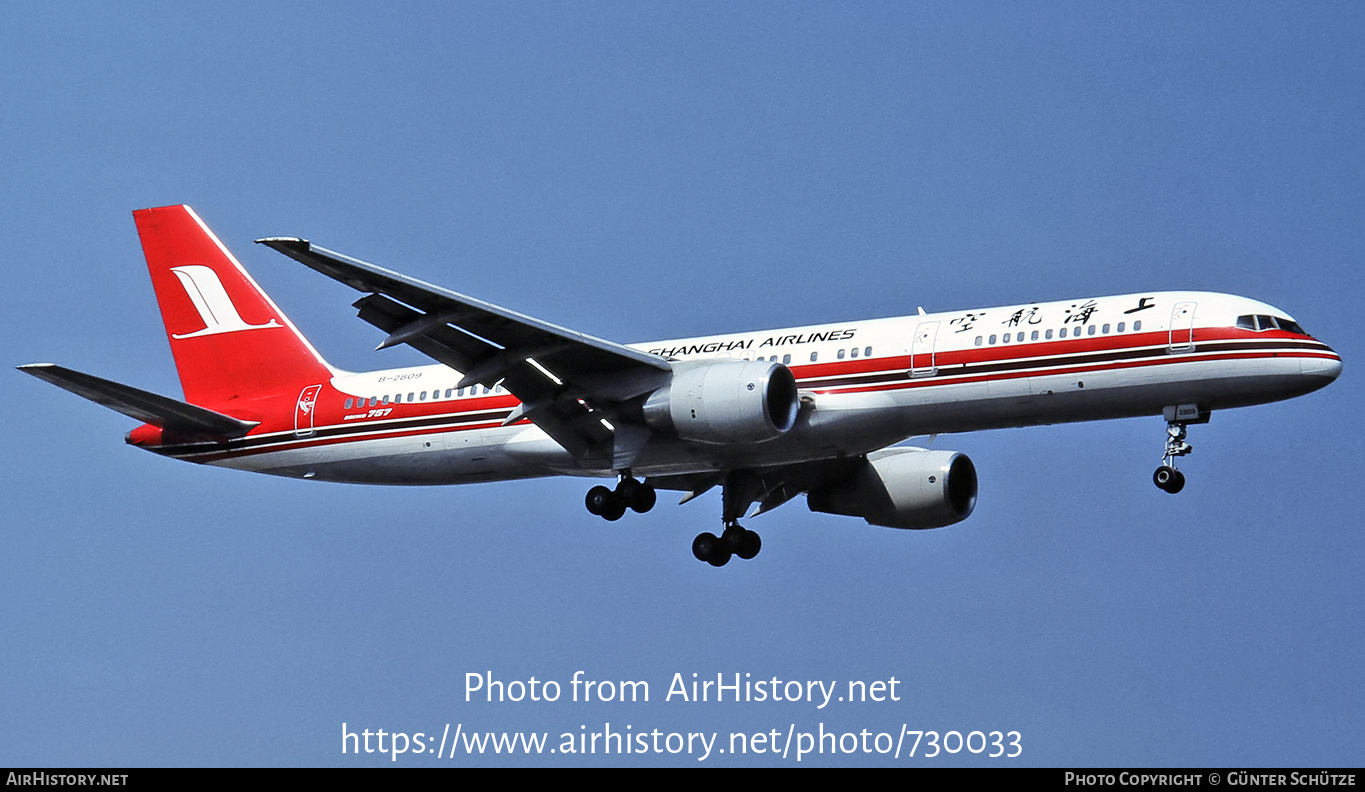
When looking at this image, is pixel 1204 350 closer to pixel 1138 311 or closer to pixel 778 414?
pixel 1138 311

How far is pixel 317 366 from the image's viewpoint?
42.5 m

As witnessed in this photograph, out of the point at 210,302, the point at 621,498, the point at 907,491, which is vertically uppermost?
the point at 210,302

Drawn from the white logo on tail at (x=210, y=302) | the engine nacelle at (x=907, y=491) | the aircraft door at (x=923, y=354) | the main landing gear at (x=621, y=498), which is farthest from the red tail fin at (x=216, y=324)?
the aircraft door at (x=923, y=354)

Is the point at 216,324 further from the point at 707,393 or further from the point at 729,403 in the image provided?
the point at 729,403

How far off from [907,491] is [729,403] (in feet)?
24.4

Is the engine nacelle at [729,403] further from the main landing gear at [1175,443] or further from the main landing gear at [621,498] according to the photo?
the main landing gear at [1175,443]

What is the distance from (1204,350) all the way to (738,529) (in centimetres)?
1136

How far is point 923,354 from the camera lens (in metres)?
35.2

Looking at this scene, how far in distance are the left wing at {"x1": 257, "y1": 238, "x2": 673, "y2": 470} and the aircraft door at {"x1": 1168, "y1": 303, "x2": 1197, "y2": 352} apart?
960 cm

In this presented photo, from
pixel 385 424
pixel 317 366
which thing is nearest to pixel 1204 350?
pixel 385 424

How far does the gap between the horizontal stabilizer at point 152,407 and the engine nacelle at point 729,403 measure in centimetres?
1095

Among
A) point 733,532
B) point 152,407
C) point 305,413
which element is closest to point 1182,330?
point 733,532

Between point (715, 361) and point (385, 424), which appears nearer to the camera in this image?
point (715, 361)

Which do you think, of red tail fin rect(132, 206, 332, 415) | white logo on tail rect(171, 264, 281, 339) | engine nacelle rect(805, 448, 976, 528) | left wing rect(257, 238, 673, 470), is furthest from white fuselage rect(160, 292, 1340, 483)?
white logo on tail rect(171, 264, 281, 339)
